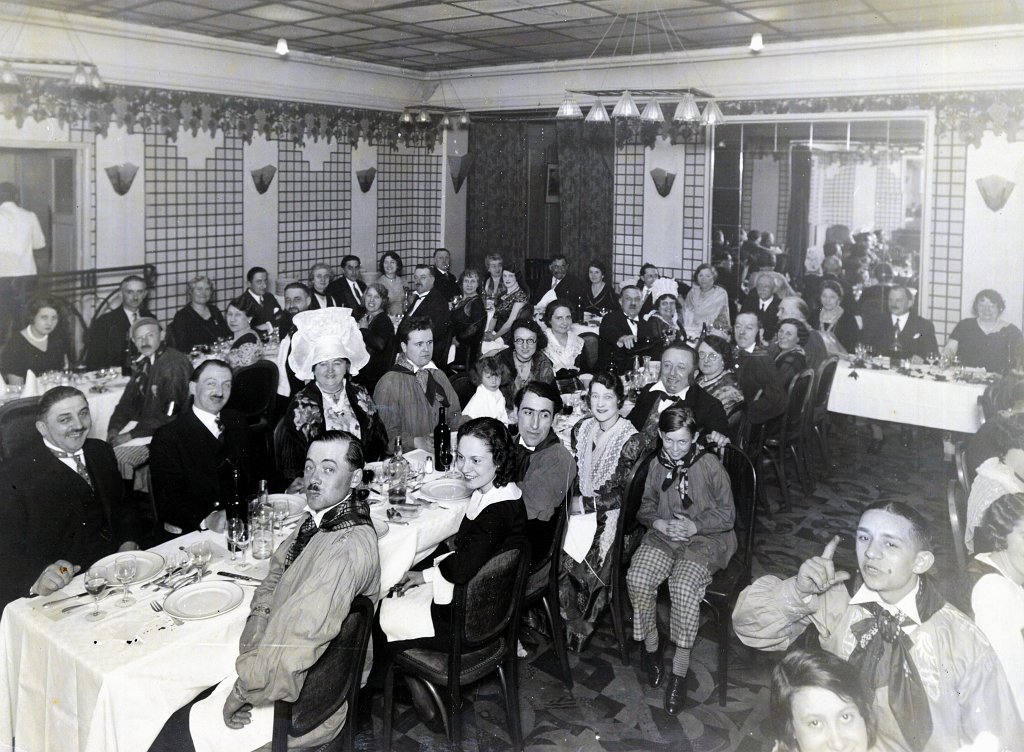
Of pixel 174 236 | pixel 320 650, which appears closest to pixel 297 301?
pixel 174 236

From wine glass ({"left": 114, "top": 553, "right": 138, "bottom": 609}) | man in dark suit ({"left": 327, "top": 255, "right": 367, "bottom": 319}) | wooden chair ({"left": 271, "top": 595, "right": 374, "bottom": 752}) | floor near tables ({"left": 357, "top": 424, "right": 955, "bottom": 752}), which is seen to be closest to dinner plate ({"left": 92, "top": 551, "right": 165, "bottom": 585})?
wine glass ({"left": 114, "top": 553, "right": 138, "bottom": 609})

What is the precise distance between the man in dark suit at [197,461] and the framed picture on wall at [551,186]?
7.83m

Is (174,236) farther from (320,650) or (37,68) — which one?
(320,650)

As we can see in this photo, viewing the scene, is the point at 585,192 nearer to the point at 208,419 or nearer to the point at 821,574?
the point at 208,419

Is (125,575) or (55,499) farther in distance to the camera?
(55,499)

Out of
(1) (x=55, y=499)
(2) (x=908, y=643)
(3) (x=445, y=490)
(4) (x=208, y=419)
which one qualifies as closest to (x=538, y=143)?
(4) (x=208, y=419)

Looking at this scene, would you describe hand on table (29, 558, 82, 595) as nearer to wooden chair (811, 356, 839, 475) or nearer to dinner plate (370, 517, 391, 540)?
dinner plate (370, 517, 391, 540)

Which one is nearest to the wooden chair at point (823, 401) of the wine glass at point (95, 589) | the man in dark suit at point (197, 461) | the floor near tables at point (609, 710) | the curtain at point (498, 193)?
the floor near tables at point (609, 710)

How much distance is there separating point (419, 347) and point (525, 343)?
2.45 feet

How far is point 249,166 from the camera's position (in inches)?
390

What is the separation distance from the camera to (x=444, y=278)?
10.5 m

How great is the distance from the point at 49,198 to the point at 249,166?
2239mm

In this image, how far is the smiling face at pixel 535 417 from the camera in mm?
4344

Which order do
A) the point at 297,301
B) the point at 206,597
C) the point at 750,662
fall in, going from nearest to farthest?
the point at 206,597 → the point at 750,662 → the point at 297,301
